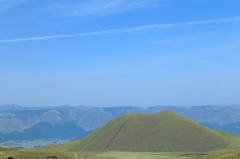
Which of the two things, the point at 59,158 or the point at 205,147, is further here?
the point at 205,147

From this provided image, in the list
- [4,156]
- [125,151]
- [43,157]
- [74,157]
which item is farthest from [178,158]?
[4,156]

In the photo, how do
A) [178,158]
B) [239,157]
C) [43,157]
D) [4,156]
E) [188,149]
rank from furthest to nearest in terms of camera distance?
[188,149] < [178,158] < [43,157] < [4,156] < [239,157]

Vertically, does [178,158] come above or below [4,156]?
below

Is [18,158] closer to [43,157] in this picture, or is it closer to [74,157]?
[43,157]

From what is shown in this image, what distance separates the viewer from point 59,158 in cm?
8456

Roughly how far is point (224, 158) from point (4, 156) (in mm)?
50733

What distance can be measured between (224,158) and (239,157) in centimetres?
316

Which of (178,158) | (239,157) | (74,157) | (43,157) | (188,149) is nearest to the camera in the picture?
(239,157)

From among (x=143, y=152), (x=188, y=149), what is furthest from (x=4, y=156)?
(x=188, y=149)

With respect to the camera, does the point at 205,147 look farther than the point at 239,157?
Yes

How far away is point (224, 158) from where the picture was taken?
63.8 metres

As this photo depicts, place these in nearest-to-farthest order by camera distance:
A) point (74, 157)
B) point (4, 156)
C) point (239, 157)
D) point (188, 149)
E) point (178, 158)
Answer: point (239, 157)
point (4, 156)
point (74, 157)
point (178, 158)
point (188, 149)

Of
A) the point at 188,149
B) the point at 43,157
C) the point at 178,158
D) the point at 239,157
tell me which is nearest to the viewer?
the point at 239,157

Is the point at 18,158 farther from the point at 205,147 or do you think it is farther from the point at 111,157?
the point at 205,147
